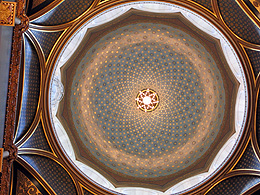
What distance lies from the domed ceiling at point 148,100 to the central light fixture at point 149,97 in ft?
0.24

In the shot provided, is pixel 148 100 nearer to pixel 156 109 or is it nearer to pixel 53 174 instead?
pixel 156 109

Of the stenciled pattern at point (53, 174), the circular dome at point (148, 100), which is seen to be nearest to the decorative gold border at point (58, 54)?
the stenciled pattern at point (53, 174)

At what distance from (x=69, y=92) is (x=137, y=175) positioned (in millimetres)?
6821

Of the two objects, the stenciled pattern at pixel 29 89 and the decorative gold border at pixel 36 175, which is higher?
the stenciled pattern at pixel 29 89

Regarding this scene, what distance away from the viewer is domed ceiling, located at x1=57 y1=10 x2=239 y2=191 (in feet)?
50.8

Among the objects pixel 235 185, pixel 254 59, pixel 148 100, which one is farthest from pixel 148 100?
pixel 254 59

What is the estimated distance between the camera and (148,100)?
60.1 feet

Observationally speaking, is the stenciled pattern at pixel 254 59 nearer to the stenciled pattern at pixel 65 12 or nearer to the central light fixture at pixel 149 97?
the central light fixture at pixel 149 97

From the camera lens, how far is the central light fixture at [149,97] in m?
18.5

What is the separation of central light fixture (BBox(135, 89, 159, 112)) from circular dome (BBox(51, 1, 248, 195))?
0.23 feet

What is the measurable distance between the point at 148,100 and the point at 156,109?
0.88 metres

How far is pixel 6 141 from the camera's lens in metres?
9.85

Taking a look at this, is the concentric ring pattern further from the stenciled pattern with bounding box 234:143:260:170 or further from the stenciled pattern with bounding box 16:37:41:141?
the stenciled pattern with bounding box 16:37:41:141

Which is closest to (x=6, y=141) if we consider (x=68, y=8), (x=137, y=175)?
(x=68, y=8)
